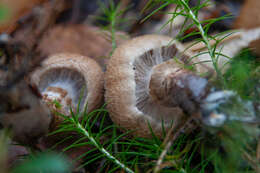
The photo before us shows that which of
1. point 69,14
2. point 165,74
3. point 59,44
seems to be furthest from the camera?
point 69,14

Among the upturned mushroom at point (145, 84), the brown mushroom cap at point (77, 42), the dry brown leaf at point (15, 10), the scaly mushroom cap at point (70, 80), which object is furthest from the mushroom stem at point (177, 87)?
the dry brown leaf at point (15, 10)

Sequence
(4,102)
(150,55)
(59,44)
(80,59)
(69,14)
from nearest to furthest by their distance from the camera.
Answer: (4,102)
(150,55)
(80,59)
(59,44)
(69,14)

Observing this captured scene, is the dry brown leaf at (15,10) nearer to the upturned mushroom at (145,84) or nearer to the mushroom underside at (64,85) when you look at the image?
the mushroom underside at (64,85)

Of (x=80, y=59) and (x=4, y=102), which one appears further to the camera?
(x=80, y=59)

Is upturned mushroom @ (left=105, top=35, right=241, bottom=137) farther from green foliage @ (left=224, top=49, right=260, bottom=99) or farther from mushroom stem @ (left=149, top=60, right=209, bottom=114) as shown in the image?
green foliage @ (left=224, top=49, right=260, bottom=99)

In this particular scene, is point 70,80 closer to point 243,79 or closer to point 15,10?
point 15,10

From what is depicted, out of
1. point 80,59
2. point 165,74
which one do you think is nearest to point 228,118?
point 165,74

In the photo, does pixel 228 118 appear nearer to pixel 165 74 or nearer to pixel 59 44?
pixel 165 74

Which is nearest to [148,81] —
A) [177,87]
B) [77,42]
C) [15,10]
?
[177,87]
